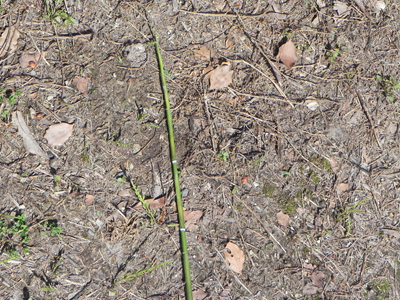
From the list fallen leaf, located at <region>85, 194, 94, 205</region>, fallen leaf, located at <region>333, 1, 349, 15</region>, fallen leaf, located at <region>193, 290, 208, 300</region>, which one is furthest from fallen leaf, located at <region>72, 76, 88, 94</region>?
fallen leaf, located at <region>333, 1, 349, 15</region>

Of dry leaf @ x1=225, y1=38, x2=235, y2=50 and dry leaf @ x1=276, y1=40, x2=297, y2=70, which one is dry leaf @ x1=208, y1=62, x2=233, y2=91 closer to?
dry leaf @ x1=225, y1=38, x2=235, y2=50

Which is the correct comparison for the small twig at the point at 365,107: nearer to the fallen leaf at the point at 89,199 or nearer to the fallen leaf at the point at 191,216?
the fallen leaf at the point at 191,216

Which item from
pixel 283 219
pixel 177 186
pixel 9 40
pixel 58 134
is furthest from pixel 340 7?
pixel 9 40

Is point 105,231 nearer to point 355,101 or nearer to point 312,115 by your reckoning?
point 312,115

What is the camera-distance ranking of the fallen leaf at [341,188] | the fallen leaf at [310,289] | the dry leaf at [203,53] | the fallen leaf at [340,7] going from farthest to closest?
the fallen leaf at [340,7] → the dry leaf at [203,53] → the fallen leaf at [341,188] → the fallen leaf at [310,289]

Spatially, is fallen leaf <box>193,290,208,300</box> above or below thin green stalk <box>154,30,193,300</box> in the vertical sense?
below

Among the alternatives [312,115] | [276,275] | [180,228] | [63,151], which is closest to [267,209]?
[276,275]

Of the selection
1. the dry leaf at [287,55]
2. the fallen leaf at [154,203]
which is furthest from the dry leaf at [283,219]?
the dry leaf at [287,55]
